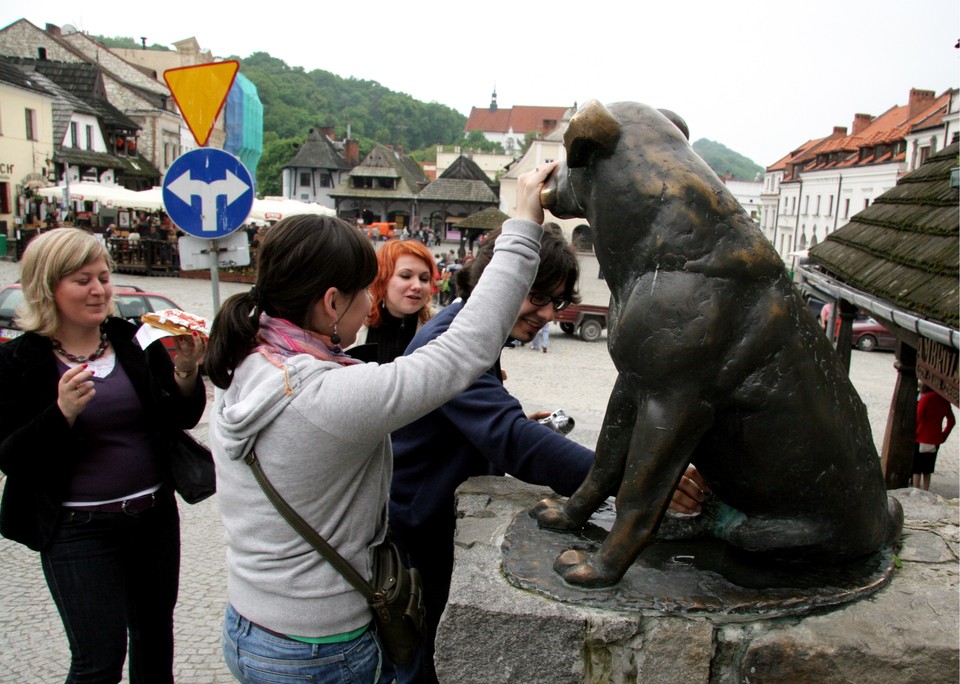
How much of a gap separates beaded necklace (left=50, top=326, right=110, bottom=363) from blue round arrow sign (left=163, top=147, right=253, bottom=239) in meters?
2.66

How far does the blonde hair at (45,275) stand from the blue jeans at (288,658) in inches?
49.9

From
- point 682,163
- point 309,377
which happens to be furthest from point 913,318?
point 309,377

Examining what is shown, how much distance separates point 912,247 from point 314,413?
5188mm

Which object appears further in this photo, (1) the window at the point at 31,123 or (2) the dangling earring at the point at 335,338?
(1) the window at the point at 31,123

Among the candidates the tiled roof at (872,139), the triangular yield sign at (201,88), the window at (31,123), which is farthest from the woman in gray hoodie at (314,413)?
the tiled roof at (872,139)

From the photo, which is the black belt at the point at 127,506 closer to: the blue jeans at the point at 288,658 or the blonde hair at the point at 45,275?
the blonde hair at the point at 45,275

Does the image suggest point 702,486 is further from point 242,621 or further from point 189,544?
point 189,544

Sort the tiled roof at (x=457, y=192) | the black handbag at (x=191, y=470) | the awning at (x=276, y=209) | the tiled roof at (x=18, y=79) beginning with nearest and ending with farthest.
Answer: the black handbag at (x=191, y=470), the awning at (x=276, y=209), the tiled roof at (x=18, y=79), the tiled roof at (x=457, y=192)

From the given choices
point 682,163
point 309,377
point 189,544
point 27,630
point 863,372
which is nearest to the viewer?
point 309,377

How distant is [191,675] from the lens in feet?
12.2

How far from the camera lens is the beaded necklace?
8.71 feet

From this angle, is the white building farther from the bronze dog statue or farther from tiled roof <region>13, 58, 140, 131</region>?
tiled roof <region>13, 58, 140, 131</region>

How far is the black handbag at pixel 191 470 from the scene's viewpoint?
2.79 meters

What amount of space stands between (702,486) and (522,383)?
9.61m
